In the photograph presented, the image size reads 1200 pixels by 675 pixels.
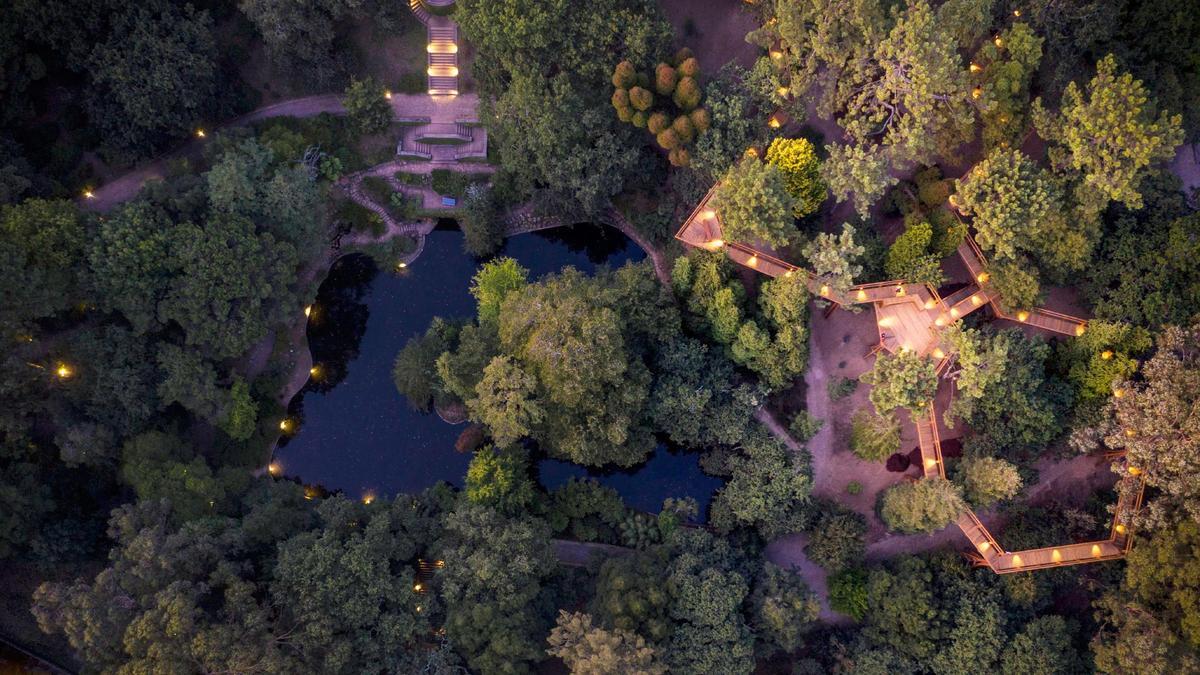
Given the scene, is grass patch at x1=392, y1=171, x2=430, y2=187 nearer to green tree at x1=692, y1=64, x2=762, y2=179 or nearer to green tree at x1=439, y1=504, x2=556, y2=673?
green tree at x1=692, y1=64, x2=762, y2=179

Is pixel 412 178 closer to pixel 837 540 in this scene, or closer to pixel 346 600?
pixel 346 600

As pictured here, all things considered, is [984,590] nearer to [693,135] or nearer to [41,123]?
[693,135]

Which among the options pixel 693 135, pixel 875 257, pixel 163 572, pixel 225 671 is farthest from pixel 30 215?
pixel 875 257

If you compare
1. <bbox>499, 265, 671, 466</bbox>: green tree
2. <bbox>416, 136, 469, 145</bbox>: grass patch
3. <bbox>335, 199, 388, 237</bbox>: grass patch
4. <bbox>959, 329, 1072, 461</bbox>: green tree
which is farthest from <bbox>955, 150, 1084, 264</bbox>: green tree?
<bbox>335, 199, 388, 237</bbox>: grass patch

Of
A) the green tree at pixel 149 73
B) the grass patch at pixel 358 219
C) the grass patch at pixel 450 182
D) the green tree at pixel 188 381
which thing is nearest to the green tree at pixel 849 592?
the grass patch at pixel 450 182

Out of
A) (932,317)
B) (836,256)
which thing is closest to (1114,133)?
(932,317)

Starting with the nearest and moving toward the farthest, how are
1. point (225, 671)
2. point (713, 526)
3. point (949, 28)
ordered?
point (225, 671) → point (949, 28) → point (713, 526)

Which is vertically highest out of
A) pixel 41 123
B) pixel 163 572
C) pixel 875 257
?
pixel 41 123
